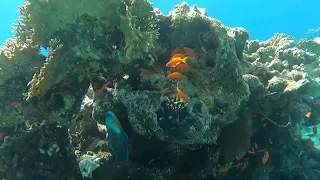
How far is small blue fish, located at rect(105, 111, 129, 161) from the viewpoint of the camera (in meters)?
4.11

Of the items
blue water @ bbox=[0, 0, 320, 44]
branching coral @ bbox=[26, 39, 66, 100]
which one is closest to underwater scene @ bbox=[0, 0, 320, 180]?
branching coral @ bbox=[26, 39, 66, 100]

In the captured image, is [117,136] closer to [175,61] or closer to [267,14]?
[175,61]

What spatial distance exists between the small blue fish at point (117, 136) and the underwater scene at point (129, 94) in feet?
0.05

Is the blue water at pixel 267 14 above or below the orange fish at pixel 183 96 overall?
above

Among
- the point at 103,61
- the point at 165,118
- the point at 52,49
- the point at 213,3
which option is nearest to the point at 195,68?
the point at 165,118

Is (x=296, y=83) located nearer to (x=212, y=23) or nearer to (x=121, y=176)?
(x=212, y=23)

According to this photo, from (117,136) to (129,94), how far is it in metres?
0.68

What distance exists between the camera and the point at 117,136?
165 inches

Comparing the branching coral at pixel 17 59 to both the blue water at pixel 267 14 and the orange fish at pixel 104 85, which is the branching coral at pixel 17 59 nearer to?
the orange fish at pixel 104 85

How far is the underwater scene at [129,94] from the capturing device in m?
4.33

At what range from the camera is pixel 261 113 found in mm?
5594

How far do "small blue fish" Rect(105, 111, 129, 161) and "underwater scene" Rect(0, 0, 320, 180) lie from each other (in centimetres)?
2

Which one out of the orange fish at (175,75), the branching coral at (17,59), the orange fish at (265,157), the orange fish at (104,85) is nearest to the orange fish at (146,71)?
the orange fish at (175,75)

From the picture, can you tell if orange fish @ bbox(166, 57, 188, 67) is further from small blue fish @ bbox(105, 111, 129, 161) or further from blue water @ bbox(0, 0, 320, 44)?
blue water @ bbox(0, 0, 320, 44)
